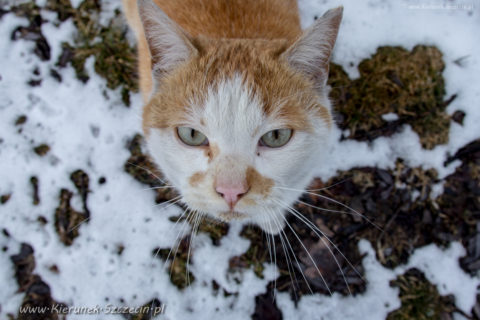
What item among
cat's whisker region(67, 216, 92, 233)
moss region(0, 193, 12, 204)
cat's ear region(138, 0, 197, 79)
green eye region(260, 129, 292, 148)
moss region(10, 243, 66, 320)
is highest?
cat's ear region(138, 0, 197, 79)

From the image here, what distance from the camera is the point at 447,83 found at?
107 inches

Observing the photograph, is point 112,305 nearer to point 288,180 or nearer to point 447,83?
point 288,180

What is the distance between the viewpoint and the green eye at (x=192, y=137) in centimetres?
156

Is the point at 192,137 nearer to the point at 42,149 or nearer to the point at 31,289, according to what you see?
the point at 42,149

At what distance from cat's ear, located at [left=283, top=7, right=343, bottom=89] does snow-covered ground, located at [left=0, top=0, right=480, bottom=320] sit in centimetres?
109

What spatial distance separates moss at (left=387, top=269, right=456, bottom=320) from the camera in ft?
7.92

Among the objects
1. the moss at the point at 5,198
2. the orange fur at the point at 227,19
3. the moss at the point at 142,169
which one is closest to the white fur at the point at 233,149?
the orange fur at the point at 227,19

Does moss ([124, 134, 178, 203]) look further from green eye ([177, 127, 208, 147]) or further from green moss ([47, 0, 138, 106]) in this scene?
green eye ([177, 127, 208, 147])

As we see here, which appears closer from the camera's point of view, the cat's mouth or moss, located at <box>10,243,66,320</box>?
the cat's mouth

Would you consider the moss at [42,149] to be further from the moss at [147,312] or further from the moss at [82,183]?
the moss at [147,312]

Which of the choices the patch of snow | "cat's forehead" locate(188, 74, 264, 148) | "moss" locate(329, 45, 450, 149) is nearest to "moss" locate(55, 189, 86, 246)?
"cat's forehead" locate(188, 74, 264, 148)

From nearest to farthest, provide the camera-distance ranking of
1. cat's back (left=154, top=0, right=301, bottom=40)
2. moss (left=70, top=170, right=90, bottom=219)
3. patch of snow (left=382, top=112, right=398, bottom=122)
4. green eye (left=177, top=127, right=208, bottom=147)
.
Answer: green eye (left=177, top=127, right=208, bottom=147), cat's back (left=154, top=0, right=301, bottom=40), moss (left=70, top=170, right=90, bottom=219), patch of snow (left=382, top=112, right=398, bottom=122)

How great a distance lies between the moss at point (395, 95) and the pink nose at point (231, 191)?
164cm

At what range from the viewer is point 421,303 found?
7.97 ft
